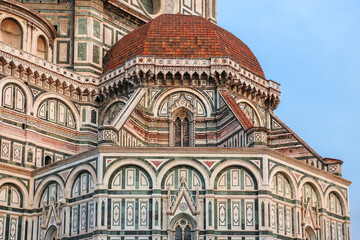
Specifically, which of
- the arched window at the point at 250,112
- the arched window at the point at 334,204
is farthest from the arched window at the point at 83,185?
the arched window at the point at 334,204

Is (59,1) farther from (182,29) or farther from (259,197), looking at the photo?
(259,197)

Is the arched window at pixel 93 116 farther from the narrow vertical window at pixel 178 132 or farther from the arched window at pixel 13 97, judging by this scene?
the narrow vertical window at pixel 178 132

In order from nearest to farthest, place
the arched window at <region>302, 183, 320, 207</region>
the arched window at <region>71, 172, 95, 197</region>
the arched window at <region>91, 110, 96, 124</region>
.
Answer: the arched window at <region>71, 172, 95, 197</region>
the arched window at <region>302, 183, 320, 207</region>
the arched window at <region>91, 110, 96, 124</region>

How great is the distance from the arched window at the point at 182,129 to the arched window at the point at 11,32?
27.7ft

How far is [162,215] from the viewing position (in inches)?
1315

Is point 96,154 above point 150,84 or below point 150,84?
below

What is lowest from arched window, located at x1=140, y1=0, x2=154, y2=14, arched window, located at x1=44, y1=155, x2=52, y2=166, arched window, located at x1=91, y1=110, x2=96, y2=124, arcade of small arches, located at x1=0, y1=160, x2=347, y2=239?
arcade of small arches, located at x1=0, y1=160, x2=347, y2=239

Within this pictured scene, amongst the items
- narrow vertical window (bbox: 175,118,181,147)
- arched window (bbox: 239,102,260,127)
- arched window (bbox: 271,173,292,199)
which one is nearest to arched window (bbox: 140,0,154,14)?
arched window (bbox: 239,102,260,127)

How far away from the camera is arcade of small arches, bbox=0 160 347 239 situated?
110ft

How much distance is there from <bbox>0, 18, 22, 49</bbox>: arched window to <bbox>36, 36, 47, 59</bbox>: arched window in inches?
52.1

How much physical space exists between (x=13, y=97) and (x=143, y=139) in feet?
20.2

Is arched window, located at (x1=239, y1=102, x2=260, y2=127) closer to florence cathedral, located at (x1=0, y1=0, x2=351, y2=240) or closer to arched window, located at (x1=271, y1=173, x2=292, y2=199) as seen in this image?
florence cathedral, located at (x1=0, y1=0, x2=351, y2=240)

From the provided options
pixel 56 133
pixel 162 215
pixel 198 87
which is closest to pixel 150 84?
pixel 198 87

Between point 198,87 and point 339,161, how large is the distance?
24.0ft
